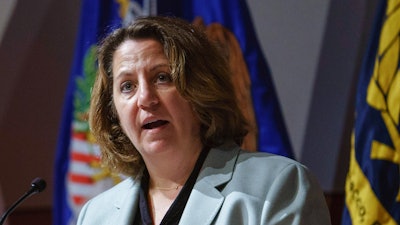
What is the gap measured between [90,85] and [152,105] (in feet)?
5.84

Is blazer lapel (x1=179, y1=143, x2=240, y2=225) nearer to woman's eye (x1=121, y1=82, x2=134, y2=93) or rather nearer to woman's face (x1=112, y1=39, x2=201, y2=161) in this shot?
woman's face (x1=112, y1=39, x2=201, y2=161)

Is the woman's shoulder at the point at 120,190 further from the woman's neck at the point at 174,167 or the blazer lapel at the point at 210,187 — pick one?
the blazer lapel at the point at 210,187

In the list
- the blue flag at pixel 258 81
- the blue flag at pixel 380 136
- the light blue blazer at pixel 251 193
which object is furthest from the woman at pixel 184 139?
the blue flag at pixel 258 81

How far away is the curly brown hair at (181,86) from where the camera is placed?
1.65 metres

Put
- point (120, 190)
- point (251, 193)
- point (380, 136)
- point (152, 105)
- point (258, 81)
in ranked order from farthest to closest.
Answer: point (258, 81) → point (380, 136) → point (120, 190) → point (152, 105) → point (251, 193)

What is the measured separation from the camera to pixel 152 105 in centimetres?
159

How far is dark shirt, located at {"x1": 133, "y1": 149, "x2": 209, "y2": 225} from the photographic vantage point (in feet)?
5.30

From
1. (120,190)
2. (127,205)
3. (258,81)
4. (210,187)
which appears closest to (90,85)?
(258,81)

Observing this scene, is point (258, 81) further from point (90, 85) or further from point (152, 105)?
point (152, 105)

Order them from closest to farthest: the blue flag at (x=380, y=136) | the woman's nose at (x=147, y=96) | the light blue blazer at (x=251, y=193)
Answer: the light blue blazer at (x=251, y=193), the woman's nose at (x=147, y=96), the blue flag at (x=380, y=136)

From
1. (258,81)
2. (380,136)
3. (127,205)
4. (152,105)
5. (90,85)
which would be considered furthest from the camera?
(90,85)

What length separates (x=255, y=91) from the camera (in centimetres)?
317

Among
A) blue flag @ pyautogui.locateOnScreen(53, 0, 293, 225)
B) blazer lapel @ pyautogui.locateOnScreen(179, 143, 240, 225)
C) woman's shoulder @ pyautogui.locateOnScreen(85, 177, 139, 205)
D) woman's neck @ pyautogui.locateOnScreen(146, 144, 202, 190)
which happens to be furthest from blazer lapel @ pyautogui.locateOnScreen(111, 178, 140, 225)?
blue flag @ pyautogui.locateOnScreen(53, 0, 293, 225)

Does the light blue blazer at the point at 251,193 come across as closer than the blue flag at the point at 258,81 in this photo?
Yes
